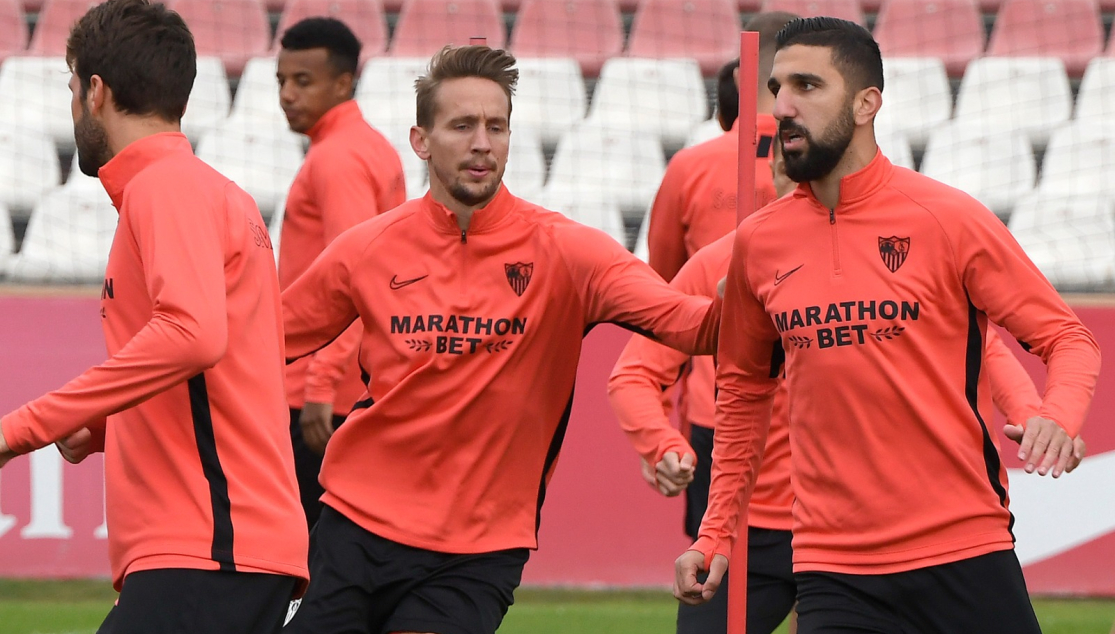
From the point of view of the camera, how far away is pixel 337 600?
12.5 ft

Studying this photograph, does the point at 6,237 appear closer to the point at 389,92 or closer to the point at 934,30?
the point at 389,92

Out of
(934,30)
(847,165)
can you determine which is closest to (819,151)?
(847,165)

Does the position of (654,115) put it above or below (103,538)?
above

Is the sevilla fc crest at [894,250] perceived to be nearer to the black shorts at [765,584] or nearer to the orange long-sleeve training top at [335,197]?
the black shorts at [765,584]

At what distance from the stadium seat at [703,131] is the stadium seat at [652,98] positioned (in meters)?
0.05

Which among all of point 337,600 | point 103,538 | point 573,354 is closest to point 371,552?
point 337,600

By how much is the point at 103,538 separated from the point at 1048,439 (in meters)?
5.14

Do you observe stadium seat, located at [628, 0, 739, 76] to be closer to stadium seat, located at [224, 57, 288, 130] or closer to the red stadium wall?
stadium seat, located at [224, 57, 288, 130]

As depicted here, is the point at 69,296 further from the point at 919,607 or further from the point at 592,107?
the point at 919,607

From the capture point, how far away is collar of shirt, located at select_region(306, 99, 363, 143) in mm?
5934

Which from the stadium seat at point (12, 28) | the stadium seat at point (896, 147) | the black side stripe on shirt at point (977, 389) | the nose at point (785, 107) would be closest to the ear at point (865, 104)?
the nose at point (785, 107)

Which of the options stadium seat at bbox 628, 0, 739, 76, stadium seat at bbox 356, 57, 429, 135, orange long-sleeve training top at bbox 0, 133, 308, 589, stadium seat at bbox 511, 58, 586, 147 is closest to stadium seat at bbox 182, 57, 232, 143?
stadium seat at bbox 356, 57, 429, 135

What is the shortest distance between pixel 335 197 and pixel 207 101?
14.3ft

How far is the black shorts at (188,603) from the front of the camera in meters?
A: 3.05
